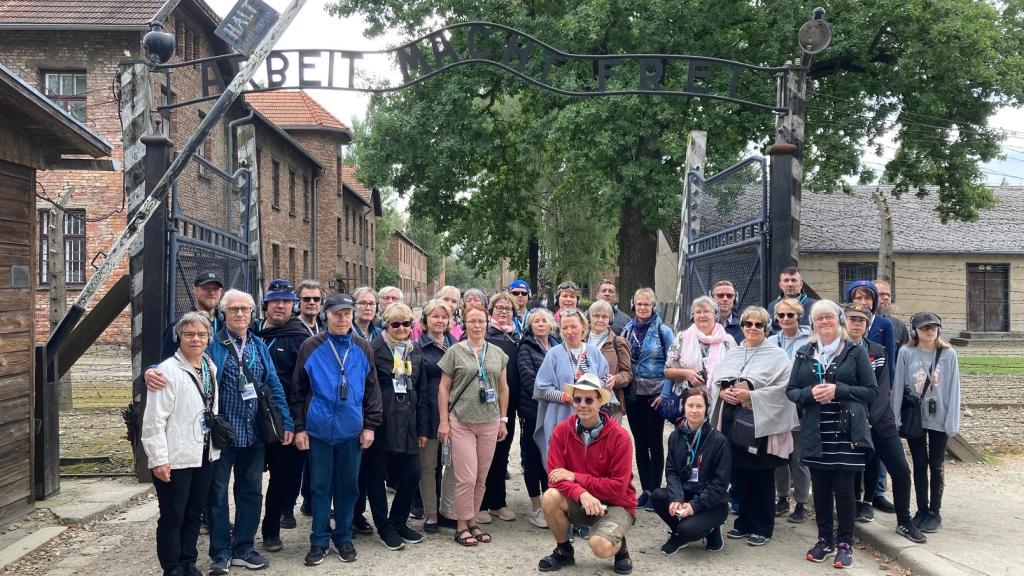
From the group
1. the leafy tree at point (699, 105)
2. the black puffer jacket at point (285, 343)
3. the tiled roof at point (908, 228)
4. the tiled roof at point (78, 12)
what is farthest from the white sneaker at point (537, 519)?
the tiled roof at point (908, 228)

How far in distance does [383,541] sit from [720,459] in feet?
8.25

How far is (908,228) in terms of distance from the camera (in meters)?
31.4

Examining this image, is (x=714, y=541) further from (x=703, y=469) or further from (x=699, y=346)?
(x=699, y=346)

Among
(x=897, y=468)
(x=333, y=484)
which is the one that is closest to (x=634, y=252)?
(x=897, y=468)

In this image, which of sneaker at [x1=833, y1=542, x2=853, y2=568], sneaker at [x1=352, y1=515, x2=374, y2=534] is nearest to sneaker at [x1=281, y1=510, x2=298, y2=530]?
sneaker at [x1=352, y1=515, x2=374, y2=534]

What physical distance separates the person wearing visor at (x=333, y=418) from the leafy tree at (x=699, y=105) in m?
13.6

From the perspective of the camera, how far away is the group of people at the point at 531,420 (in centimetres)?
549

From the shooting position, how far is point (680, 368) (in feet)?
22.5

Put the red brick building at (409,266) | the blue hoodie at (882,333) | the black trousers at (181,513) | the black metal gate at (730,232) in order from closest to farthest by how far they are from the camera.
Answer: the black trousers at (181,513) → the blue hoodie at (882,333) → the black metal gate at (730,232) → the red brick building at (409,266)

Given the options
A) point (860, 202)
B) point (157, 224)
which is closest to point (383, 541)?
point (157, 224)

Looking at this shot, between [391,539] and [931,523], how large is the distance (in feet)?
13.2

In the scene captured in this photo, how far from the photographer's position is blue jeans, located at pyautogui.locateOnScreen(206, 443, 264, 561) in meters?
5.56

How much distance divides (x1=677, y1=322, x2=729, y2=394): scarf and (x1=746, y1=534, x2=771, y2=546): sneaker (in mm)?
1229

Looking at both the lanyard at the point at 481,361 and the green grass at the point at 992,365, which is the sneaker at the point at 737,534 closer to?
the lanyard at the point at 481,361
